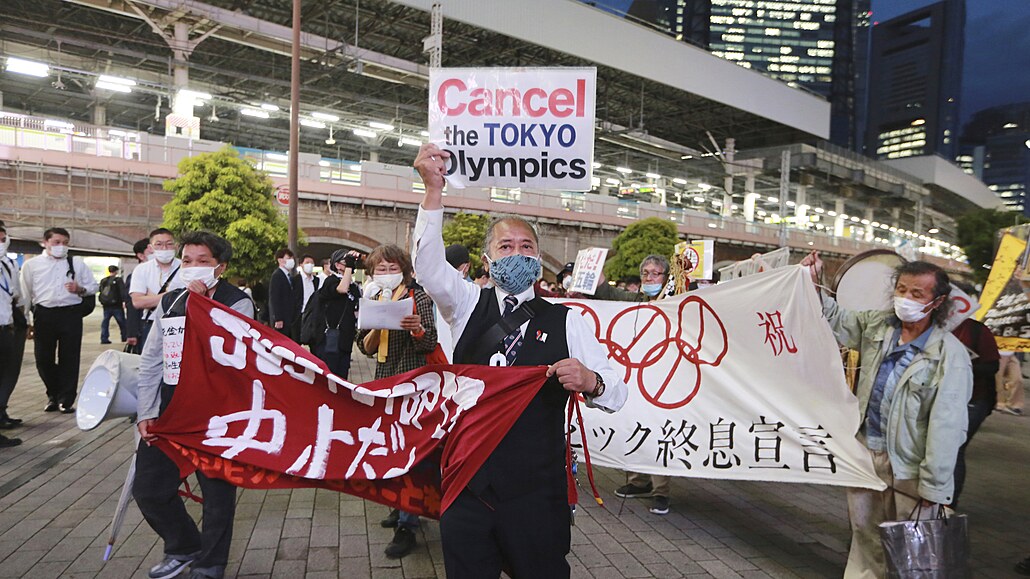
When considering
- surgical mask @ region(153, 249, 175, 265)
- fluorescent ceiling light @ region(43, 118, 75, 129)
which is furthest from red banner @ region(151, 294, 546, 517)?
Result: fluorescent ceiling light @ region(43, 118, 75, 129)

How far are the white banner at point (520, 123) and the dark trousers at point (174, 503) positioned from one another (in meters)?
2.03

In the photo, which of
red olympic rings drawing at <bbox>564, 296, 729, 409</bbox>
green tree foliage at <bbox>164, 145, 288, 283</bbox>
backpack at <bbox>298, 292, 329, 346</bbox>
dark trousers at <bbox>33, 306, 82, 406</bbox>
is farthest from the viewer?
green tree foliage at <bbox>164, 145, 288, 283</bbox>

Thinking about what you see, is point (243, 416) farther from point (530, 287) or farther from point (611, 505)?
point (611, 505)

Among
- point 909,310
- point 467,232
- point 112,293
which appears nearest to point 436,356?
point 909,310

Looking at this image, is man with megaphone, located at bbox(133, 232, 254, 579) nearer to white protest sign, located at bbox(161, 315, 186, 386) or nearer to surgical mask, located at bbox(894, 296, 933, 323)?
white protest sign, located at bbox(161, 315, 186, 386)

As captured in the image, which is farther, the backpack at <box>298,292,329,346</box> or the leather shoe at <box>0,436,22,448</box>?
the backpack at <box>298,292,329,346</box>

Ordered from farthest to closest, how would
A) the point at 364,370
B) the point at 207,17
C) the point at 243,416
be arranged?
the point at 207,17 < the point at 364,370 < the point at 243,416

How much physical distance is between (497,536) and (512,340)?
0.71m

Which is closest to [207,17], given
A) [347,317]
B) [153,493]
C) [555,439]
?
[347,317]

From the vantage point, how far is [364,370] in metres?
12.5

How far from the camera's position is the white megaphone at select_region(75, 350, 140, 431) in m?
3.33

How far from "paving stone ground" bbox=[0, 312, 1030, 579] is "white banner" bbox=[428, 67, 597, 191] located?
95.4 inches

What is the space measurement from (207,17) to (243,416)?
21.8m

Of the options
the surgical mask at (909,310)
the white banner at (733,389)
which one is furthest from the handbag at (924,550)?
the surgical mask at (909,310)
